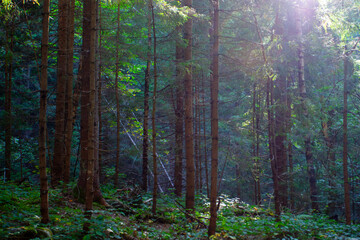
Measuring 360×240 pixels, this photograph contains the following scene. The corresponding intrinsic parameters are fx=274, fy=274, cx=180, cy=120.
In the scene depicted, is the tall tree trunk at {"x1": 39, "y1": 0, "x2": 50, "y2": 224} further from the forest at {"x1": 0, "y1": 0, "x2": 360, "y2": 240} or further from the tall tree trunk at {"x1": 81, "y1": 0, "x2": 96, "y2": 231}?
the tall tree trunk at {"x1": 81, "y1": 0, "x2": 96, "y2": 231}

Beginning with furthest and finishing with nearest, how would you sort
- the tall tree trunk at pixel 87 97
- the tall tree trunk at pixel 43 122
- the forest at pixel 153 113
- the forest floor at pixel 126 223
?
the forest at pixel 153 113 < the tall tree trunk at pixel 87 97 < the forest floor at pixel 126 223 < the tall tree trunk at pixel 43 122

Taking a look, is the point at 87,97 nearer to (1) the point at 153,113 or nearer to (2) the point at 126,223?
(1) the point at 153,113

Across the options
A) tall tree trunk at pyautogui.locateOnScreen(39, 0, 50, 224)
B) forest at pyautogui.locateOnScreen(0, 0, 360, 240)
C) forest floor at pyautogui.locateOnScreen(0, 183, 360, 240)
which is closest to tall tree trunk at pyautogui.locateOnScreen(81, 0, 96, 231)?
forest at pyautogui.locateOnScreen(0, 0, 360, 240)

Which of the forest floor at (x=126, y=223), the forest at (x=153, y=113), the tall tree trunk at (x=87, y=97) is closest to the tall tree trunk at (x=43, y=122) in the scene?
the forest at (x=153, y=113)

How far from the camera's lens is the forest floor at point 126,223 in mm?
4965

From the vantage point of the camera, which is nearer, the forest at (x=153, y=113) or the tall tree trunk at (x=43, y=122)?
the tall tree trunk at (x=43, y=122)

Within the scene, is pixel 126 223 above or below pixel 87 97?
below

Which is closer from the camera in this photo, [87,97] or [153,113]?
[87,97]

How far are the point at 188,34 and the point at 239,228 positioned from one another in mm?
6299

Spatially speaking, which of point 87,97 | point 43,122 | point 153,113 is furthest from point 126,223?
point 87,97

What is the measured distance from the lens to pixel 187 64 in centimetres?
798

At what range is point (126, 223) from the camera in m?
6.88

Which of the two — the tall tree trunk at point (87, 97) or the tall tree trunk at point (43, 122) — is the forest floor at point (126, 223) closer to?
the tall tree trunk at point (43, 122)

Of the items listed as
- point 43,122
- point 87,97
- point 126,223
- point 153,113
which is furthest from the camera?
point 153,113
